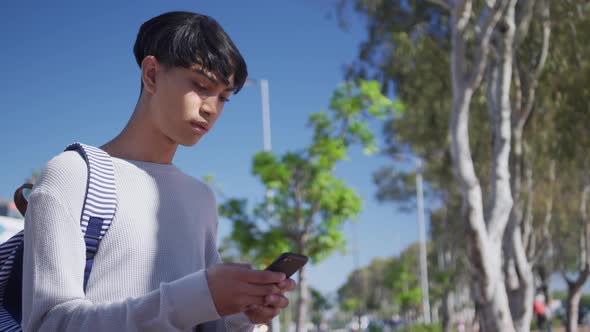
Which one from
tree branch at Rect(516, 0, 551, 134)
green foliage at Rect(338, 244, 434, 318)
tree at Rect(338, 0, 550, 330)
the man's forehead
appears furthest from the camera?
green foliage at Rect(338, 244, 434, 318)

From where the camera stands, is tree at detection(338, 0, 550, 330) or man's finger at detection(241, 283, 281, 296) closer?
man's finger at detection(241, 283, 281, 296)

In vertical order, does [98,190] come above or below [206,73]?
below

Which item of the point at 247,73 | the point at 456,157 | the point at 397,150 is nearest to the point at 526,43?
the point at 456,157

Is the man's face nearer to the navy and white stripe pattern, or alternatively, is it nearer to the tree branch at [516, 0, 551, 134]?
the navy and white stripe pattern

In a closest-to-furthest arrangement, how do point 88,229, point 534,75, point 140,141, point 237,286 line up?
point 237,286, point 88,229, point 140,141, point 534,75

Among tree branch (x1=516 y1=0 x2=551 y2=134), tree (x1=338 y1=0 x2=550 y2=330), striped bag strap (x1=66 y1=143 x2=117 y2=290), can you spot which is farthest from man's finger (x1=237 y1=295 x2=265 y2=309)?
tree branch (x1=516 y1=0 x2=551 y2=134)

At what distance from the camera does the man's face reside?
1.42 meters

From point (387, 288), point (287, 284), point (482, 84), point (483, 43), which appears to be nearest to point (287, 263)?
point (287, 284)

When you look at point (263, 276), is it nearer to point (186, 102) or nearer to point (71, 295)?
point (71, 295)

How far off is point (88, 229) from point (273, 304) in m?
0.36

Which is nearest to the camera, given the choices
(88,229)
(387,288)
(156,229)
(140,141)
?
(88,229)

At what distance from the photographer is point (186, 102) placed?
55.6 inches

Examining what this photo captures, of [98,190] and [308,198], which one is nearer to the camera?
[98,190]

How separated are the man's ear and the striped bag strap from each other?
0.21m
